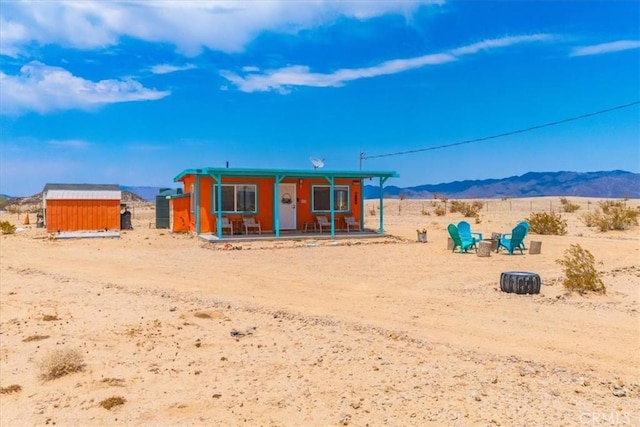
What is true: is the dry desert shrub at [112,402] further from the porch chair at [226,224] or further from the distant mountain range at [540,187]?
the distant mountain range at [540,187]

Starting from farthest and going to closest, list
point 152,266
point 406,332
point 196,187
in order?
1. point 196,187
2. point 152,266
3. point 406,332

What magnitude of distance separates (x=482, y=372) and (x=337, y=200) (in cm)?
1571

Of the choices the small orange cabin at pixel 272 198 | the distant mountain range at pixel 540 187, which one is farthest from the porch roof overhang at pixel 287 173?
the distant mountain range at pixel 540 187

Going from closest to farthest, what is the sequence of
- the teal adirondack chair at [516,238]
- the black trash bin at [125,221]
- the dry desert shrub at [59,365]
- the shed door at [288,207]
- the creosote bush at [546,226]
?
the dry desert shrub at [59,365] < the teal adirondack chair at [516,238] < the creosote bush at [546,226] < the shed door at [288,207] < the black trash bin at [125,221]

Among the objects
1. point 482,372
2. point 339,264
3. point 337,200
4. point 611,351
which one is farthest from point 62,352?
point 337,200

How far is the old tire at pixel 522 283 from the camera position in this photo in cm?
790

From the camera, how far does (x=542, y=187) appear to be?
130 metres

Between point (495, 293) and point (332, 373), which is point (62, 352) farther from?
point (495, 293)

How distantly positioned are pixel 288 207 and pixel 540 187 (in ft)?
410

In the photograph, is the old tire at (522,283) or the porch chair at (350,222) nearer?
the old tire at (522,283)

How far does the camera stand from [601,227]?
20344 mm

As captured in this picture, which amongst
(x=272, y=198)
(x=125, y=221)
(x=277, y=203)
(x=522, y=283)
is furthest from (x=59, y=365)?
(x=125, y=221)

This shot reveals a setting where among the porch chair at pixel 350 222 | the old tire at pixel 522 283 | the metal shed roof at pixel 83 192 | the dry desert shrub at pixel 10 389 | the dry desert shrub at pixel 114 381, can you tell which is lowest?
the dry desert shrub at pixel 10 389

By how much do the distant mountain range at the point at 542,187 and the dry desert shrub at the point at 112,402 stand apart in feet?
351
